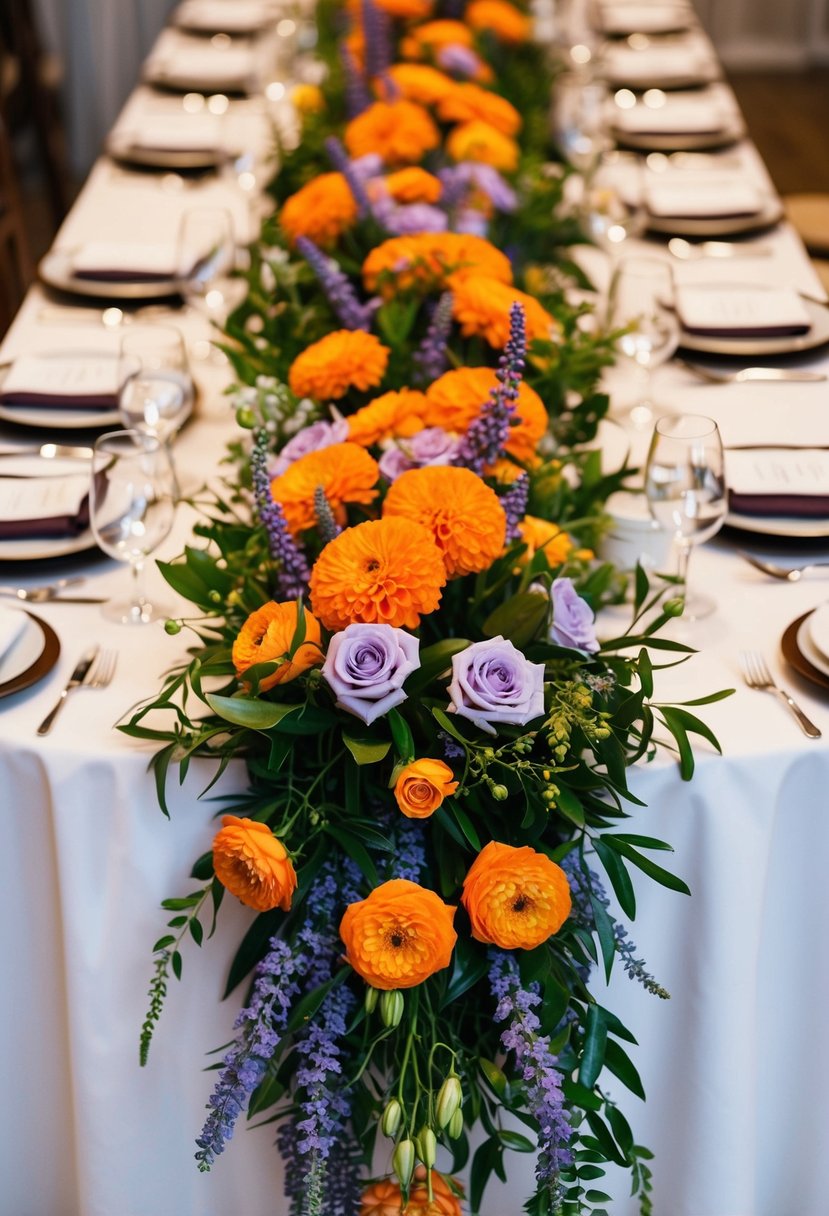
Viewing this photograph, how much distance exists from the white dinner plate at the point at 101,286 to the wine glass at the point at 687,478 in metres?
1.12

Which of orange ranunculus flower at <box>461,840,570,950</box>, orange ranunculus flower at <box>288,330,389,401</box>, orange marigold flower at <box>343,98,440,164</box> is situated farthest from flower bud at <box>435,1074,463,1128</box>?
orange marigold flower at <box>343,98,440,164</box>

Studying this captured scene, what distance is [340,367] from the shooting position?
1.62m

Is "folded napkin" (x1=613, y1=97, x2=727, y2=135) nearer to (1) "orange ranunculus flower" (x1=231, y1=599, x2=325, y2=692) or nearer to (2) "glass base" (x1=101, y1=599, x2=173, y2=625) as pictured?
(2) "glass base" (x1=101, y1=599, x2=173, y2=625)

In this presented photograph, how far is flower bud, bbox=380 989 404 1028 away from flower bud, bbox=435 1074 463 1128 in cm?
7

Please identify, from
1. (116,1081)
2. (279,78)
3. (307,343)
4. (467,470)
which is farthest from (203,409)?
(279,78)

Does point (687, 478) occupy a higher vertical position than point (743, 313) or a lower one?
higher

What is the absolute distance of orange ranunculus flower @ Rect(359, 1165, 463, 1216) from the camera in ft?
3.85

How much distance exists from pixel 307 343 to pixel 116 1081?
97cm

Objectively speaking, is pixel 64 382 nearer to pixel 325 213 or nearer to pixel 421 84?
pixel 325 213

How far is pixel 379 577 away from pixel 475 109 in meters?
1.70

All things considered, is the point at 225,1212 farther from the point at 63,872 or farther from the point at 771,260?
the point at 771,260

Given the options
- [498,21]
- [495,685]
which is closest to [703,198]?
[498,21]

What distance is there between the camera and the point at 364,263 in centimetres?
197

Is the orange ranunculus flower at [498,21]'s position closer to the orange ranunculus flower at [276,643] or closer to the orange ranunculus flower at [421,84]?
the orange ranunculus flower at [421,84]
